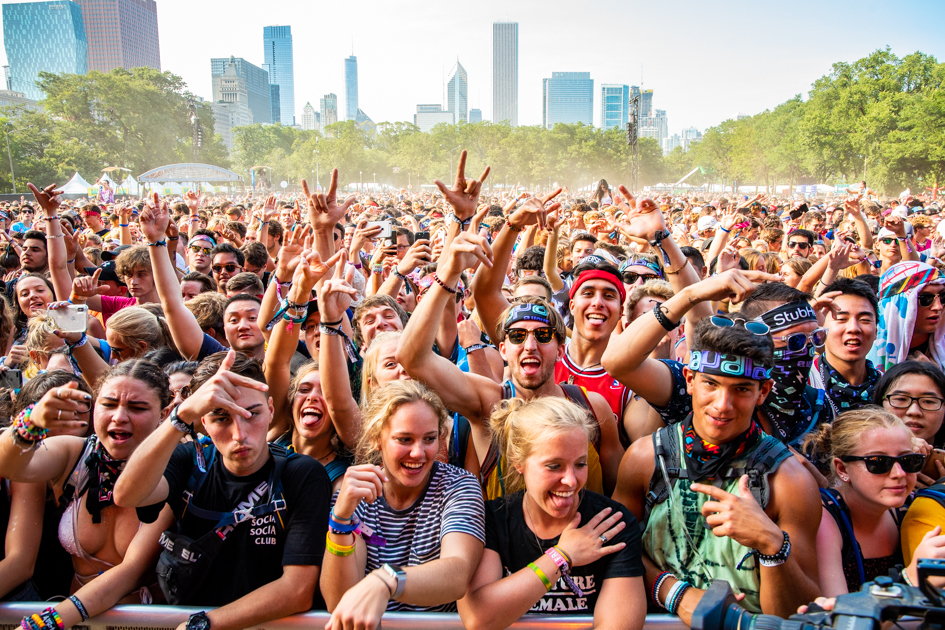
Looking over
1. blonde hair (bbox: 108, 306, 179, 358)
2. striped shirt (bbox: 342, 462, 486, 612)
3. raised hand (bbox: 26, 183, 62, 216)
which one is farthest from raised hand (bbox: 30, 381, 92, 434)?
raised hand (bbox: 26, 183, 62, 216)

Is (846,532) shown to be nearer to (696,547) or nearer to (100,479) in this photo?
(696,547)

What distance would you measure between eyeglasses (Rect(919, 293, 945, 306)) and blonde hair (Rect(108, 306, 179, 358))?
492 centimetres

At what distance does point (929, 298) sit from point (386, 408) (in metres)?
3.59

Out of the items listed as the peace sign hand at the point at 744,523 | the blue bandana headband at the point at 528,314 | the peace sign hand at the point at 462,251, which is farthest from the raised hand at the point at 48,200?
the peace sign hand at the point at 744,523

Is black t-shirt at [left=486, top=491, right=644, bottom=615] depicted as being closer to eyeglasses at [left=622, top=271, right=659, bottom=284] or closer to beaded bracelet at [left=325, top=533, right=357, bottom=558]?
beaded bracelet at [left=325, top=533, right=357, bottom=558]

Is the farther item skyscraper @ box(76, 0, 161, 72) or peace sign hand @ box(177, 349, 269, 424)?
skyscraper @ box(76, 0, 161, 72)

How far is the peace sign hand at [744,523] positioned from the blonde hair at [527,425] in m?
0.53

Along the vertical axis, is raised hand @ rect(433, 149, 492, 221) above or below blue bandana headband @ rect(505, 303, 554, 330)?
above

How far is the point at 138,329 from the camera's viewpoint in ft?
13.8

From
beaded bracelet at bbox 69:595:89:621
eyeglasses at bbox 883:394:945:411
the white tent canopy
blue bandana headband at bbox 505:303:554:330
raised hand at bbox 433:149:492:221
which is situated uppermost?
the white tent canopy

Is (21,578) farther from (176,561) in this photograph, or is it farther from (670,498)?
(670,498)

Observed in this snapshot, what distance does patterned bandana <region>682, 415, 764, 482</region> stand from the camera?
237cm

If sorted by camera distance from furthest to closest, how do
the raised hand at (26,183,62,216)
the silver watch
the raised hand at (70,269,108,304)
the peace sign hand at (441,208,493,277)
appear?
the raised hand at (26,183,62,216) → the raised hand at (70,269,108,304) → the peace sign hand at (441,208,493,277) → the silver watch

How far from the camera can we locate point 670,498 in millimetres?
2408
